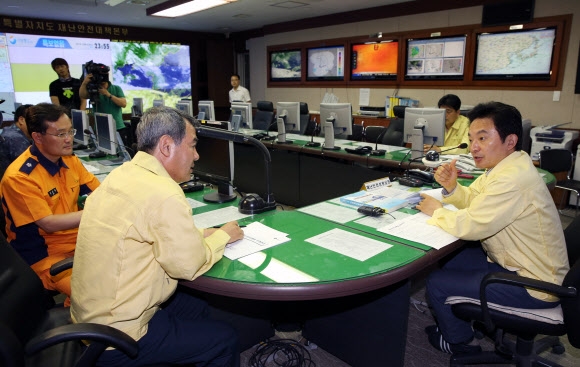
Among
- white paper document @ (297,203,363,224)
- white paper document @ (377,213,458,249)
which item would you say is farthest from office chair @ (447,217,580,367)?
white paper document @ (297,203,363,224)

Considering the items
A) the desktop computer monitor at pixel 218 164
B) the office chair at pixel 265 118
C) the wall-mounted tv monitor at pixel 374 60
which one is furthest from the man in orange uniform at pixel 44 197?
the wall-mounted tv monitor at pixel 374 60

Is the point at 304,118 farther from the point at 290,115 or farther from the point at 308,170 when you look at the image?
the point at 308,170

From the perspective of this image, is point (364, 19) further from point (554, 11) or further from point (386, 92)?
point (554, 11)

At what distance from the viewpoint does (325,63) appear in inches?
295

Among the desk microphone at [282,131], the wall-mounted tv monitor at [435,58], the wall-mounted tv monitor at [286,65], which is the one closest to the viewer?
the desk microphone at [282,131]

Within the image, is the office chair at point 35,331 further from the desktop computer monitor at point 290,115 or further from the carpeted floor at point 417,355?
the desktop computer monitor at point 290,115

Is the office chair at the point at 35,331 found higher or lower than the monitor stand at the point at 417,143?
lower

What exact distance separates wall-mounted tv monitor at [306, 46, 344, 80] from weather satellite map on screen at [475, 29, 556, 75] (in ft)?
8.29

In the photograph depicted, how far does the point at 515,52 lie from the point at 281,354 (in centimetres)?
497

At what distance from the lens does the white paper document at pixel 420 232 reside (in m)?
1.51

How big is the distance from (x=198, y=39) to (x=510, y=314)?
30.6ft

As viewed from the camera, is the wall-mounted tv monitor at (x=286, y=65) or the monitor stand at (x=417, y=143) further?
the wall-mounted tv monitor at (x=286, y=65)

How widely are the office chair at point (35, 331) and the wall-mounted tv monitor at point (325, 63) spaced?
21.5 feet

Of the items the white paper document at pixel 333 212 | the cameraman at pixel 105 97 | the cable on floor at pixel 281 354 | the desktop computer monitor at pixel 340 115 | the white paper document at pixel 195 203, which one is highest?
the cameraman at pixel 105 97
